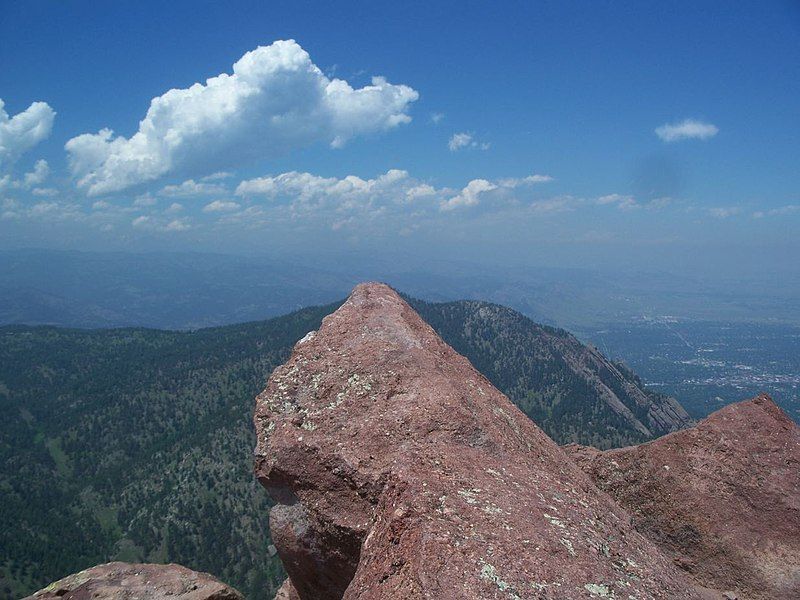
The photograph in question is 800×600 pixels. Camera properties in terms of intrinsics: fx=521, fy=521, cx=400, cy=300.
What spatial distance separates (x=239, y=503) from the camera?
157125mm

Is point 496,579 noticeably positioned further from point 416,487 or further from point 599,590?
point 416,487

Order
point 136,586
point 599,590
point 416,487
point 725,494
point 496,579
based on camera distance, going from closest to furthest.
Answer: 1. point 496,579
2. point 599,590
3. point 416,487
4. point 136,586
5. point 725,494

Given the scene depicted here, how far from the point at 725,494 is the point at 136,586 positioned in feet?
56.8

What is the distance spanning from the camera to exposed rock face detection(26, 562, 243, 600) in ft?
45.2

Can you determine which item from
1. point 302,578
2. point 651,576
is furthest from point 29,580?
point 651,576

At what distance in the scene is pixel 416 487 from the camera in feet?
29.6

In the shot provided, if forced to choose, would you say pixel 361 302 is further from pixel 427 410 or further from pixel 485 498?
pixel 485 498

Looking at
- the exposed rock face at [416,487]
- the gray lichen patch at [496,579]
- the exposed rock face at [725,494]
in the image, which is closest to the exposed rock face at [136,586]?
the exposed rock face at [416,487]

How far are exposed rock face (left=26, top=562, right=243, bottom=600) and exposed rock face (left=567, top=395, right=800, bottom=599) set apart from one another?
12416mm

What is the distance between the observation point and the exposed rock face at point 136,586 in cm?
1377

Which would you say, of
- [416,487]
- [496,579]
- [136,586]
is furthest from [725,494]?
[136,586]

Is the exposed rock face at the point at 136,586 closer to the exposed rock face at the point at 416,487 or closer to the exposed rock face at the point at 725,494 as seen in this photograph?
the exposed rock face at the point at 416,487

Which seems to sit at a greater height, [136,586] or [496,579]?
[496,579]

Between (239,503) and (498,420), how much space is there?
6457 inches
